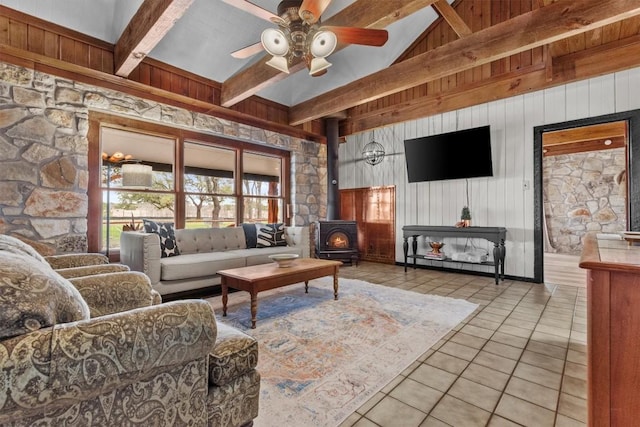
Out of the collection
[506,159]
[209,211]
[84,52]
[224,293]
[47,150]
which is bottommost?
[224,293]

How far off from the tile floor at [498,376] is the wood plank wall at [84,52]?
13.6 feet

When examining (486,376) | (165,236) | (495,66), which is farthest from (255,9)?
(495,66)

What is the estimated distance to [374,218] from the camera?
20.1ft

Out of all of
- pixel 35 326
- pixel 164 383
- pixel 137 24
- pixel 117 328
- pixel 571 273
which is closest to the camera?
pixel 35 326

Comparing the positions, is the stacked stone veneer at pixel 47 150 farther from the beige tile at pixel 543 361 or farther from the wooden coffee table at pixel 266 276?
the beige tile at pixel 543 361

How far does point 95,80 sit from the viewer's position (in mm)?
3422

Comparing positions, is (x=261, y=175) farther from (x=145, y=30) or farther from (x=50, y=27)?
(x=50, y=27)

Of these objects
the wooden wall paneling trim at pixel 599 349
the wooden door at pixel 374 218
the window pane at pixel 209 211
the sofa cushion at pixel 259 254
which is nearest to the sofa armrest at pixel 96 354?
the wooden wall paneling trim at pixel 599 349

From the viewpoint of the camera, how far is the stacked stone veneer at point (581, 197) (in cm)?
645

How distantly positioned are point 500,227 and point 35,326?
5032 millimetres

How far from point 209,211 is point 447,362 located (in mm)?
3934

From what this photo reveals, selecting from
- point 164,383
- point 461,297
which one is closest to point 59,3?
point 164,383

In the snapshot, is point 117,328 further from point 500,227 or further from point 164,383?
point 500,227

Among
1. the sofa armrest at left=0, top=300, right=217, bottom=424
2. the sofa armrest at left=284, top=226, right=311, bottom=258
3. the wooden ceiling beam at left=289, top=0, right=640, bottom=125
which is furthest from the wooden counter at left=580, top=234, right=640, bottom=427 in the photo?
the sofa armrest at left=284, top=226, right=311, bottom=258
